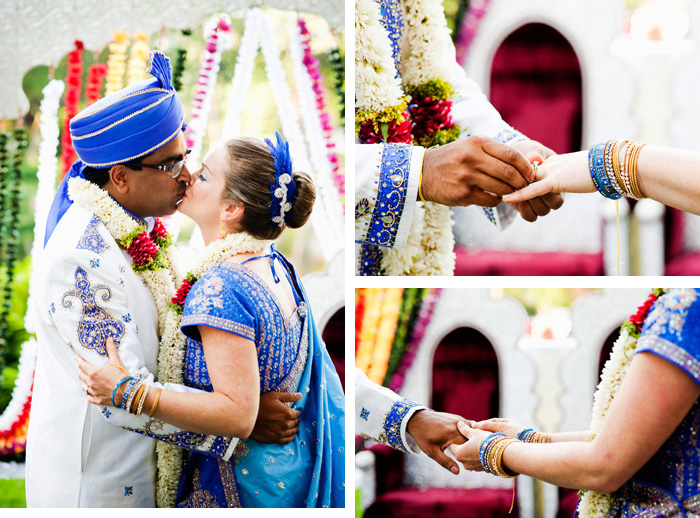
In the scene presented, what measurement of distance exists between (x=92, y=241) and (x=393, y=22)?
1.04 metres

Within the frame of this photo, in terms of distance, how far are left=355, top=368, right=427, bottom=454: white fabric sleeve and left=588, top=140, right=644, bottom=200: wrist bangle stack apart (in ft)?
2.53

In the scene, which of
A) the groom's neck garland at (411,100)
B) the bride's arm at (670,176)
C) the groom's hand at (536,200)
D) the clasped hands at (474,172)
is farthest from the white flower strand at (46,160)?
the bride's arm at (670,176)

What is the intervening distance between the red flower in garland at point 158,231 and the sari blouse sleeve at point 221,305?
27cm

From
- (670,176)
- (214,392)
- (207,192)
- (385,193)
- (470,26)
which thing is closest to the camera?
(670,176)

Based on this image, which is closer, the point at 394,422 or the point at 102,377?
the point at 102,377

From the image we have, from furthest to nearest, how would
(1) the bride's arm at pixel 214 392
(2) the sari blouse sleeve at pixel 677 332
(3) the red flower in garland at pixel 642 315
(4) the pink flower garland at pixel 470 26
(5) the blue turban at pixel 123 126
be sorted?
(4) the pink flower garland at pixel 470 26 → (5) the blue turban at pixel 123 126 → (1) the bride's arm at pixel 214 392 → (3) the red flower in garland at pixel 642 315 → (2) the sari blouse sleeve at pixel 677 332

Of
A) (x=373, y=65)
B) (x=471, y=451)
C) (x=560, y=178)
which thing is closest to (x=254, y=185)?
(x=373, y=65)

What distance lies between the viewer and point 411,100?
2.05 m

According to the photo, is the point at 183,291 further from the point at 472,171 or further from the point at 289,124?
the point at 472,171

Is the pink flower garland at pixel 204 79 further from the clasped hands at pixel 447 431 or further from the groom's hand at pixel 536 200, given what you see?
the clasped hands at pixel 447 431

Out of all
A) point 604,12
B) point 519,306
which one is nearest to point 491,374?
point 519,306

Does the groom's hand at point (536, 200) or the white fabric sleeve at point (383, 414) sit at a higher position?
the groom's hand at point (536, 200)

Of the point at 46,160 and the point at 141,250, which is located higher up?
the point at 46,160

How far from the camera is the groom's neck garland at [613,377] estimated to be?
151cm
